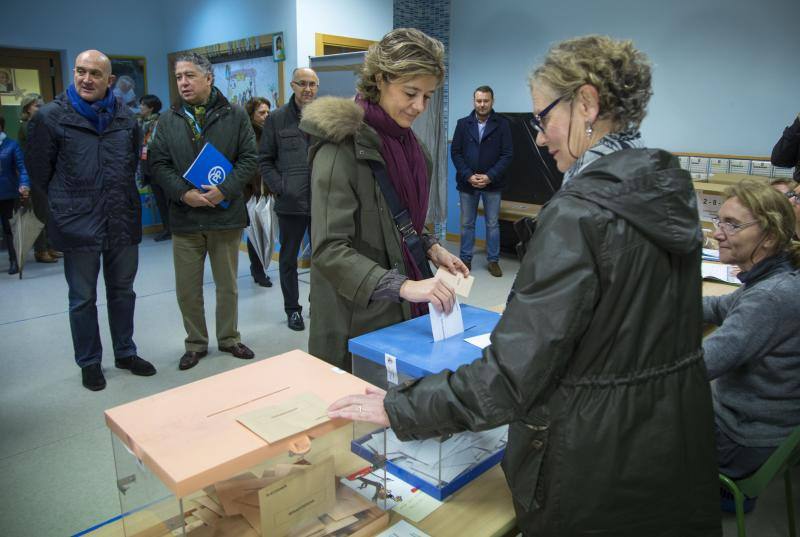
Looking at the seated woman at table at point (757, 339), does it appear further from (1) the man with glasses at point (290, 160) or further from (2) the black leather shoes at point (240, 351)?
(1) the man with glasses at point (290, 160)

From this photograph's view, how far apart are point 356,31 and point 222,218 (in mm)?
2998

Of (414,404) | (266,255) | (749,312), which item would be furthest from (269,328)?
(414,404)

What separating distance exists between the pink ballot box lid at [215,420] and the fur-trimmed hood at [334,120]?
60cm

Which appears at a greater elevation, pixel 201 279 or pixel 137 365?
pixel 201 279

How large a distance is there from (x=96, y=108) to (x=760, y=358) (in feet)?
10.6

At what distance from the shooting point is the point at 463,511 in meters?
1.32

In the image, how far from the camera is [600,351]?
3.13 ft

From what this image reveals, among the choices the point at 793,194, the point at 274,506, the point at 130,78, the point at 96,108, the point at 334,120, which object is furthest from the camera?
the point at 130,78

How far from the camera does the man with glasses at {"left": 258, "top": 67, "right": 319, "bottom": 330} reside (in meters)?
4.36

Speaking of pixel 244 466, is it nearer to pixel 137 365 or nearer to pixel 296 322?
pixel 137 365

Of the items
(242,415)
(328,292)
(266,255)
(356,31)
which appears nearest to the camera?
(242,415)

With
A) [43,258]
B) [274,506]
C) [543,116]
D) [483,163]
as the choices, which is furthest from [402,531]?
[43,258]

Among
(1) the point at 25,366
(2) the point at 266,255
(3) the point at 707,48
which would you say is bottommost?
(1) the point at 25,366

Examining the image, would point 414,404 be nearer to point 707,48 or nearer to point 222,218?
point 222,218
